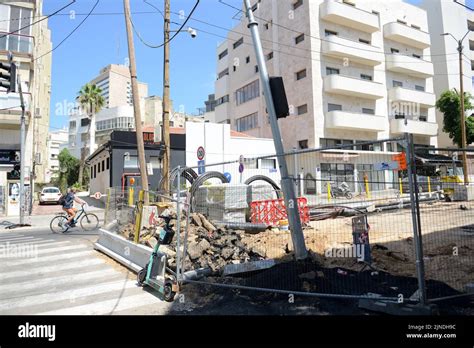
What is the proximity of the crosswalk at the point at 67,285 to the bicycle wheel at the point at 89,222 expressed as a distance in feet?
11.8

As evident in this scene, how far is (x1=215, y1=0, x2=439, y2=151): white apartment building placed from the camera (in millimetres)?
32781

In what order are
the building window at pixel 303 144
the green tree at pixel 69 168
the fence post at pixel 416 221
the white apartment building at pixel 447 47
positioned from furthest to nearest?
the green tree at pixel 69 168 → the white apartment building at pixel 447 47 → the building window at pixel 303 144 → the fence post at pixel 416 221

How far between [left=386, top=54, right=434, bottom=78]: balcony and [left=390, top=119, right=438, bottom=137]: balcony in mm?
5833

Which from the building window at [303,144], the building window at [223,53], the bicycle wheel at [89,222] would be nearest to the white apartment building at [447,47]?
the building window at [303,144]

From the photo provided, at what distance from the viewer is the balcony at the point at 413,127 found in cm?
3650

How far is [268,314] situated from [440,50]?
49076 millimetres

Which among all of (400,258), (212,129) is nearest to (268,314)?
(400,258)

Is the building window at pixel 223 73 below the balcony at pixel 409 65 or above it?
above

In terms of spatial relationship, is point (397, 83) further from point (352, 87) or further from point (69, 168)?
point (69, 168)

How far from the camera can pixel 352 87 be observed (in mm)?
33344

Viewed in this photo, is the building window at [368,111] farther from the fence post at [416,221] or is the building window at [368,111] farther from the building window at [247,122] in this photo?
the fence post at [416,221]

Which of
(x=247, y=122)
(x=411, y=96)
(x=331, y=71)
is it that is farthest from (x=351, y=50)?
(x=247, y=122)

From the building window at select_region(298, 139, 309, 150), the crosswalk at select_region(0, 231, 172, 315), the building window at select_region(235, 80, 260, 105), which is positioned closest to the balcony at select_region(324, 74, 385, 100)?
the building window at select_region(298, 139, 309, 150)

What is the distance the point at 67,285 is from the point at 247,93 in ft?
118
